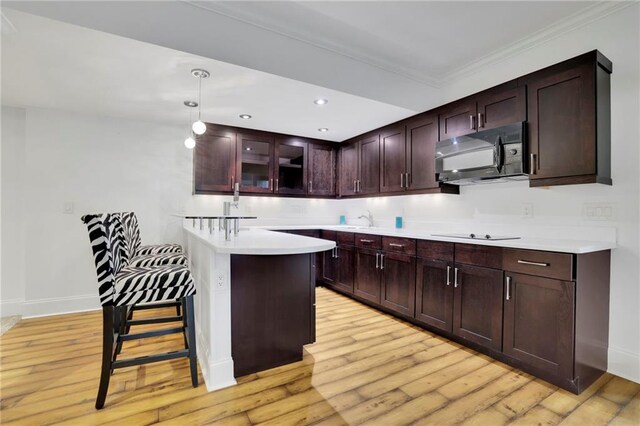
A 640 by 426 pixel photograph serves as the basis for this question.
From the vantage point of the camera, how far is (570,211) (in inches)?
94.2

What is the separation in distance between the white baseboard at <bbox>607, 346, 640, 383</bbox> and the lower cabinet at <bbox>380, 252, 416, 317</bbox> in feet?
4.61

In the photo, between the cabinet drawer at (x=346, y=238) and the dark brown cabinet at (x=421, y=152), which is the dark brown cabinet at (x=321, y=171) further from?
the dark brown cabinet at (x=421, y=152)

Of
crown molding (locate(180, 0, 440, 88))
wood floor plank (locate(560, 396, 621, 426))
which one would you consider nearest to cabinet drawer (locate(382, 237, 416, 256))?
wood floor plank (locate(560, 396, 621, 426))

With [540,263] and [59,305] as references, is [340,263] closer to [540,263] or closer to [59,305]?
[540,263]

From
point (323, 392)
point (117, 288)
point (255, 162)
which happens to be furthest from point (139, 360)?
point (255, 162)

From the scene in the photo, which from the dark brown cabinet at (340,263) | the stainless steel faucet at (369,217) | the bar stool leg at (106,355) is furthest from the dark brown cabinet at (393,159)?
the bar stool leg at (106,355)

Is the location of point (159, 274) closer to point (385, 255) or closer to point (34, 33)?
point (34, 33)

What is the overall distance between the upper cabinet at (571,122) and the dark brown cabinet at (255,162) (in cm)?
311

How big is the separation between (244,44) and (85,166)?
2534 millimetres

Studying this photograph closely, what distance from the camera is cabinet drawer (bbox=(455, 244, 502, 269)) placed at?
2.27 meters

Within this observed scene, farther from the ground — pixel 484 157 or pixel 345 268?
pixel 484 157

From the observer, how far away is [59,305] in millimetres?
3375

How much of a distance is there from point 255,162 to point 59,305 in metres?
2.79

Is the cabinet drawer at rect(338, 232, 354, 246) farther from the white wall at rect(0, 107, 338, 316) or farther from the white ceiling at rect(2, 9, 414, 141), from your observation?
the white wall at rect(0, 107, 338, 316)
